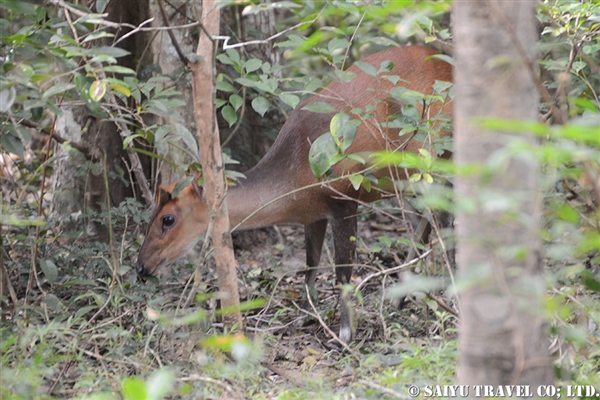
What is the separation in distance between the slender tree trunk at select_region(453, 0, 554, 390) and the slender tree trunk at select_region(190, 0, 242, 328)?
→ 5.13 ft

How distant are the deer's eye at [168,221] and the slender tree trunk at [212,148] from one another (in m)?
1.31

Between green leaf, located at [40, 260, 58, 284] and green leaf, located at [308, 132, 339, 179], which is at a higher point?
green leaf, located at [308, 132, 339, 179]

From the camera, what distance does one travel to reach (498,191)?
6.23 feet

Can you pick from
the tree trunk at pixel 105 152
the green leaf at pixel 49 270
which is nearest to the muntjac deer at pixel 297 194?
the green leaf at pixel 49 270

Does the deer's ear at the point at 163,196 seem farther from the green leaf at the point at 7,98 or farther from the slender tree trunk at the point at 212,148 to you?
the green leaf at the point at 7,98

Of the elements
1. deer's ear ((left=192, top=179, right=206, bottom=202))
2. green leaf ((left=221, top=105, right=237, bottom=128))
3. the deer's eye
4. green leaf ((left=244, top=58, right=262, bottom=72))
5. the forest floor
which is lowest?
the forest floor

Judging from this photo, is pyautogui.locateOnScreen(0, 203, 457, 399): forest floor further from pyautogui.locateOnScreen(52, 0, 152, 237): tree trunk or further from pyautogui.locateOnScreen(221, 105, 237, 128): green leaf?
pyautogui.locateOnScreen(221, 105, 237, 128): green leaf

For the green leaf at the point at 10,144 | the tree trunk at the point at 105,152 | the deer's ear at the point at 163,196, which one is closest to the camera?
the green leaf at the point at 10,144

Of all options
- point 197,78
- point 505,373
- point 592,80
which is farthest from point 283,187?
point 505,373

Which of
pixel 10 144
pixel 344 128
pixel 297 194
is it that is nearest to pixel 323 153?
pixel 344 128

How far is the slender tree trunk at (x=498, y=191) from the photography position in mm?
1889

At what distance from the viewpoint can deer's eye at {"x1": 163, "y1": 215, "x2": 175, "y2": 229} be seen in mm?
4742

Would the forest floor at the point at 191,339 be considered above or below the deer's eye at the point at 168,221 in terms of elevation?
below

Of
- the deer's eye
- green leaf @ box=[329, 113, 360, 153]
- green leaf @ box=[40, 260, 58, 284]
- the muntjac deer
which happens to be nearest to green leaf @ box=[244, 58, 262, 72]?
green leaf @ box=[329, 113, 360, 153]
